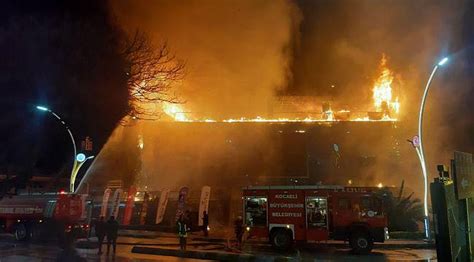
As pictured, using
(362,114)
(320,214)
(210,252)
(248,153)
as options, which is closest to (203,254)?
(210,252)

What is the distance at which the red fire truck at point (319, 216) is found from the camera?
48.3 feet

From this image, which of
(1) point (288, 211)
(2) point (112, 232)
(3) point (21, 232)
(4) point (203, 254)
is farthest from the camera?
(3) point (21, 232)

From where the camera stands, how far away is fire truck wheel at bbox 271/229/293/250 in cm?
1482

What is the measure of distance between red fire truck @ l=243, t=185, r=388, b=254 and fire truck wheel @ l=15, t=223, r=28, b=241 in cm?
981

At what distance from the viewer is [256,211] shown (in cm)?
1563

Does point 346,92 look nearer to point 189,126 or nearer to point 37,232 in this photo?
point 189,126

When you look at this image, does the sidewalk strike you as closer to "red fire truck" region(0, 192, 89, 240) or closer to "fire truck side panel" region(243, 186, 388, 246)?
"fire truck side panel" region(243, 186, 388, 246)

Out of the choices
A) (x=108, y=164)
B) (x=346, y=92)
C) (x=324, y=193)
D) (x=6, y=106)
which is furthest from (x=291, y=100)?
(x=6, y=106)

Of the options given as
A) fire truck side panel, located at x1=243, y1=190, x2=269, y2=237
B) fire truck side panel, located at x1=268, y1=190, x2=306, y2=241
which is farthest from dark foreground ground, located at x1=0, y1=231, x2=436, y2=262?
fire truck side panel, located at x1=268, y1=190, x2=306, y2=241

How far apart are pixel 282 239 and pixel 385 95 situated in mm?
20537

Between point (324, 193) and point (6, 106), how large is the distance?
16155mm

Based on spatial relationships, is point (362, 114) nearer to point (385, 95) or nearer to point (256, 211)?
point (385, 95)

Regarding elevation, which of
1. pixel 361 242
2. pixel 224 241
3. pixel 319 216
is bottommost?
pixel 224 241

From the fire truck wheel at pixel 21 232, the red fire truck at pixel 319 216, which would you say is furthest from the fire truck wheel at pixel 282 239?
the fire truck wheel at pixel 21 232
